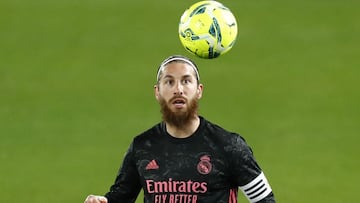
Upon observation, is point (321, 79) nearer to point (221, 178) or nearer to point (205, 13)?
point (205, 13)

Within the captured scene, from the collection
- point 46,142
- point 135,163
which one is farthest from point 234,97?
point 135,163

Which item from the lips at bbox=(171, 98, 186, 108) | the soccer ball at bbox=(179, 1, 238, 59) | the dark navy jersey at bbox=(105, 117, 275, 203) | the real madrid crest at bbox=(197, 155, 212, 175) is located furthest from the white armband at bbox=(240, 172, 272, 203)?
the soccer ball at bbox=(179, 1, 238, 59)

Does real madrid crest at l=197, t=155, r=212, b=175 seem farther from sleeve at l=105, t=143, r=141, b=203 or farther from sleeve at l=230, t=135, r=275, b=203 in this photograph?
sleeve at l=105, t=143, r=141, b=203

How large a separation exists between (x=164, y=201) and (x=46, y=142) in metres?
7.30

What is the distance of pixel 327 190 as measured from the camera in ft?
46.6

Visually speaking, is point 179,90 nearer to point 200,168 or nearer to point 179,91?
point 179,91

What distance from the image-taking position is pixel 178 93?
29.4 ft

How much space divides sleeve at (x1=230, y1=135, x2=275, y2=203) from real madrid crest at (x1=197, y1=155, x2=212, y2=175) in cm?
19

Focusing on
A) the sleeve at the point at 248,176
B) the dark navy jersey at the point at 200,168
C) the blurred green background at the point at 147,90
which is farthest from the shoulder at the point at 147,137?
the blurred green background at the point at 147,90

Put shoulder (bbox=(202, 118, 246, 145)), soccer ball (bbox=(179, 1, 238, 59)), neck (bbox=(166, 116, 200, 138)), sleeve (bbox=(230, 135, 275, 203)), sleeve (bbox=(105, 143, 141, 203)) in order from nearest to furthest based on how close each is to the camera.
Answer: sleeve (bbox=(230, 135, 275, 203))
shoulder (bbox=(202, 118, 246, 145))
neck (bbox=(166, 116, 200, 138))
sleeve (bbox=(105, 143, 141, 203))
soccer ball (bbox=(179, 1, 238, 59))

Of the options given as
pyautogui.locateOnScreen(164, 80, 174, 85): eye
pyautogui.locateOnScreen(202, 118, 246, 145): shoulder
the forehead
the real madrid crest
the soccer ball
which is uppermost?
the soccer ball

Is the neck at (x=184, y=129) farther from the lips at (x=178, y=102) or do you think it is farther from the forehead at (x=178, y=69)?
the forehead at (x=178, y=69)

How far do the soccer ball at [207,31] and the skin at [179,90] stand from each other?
1.02 m

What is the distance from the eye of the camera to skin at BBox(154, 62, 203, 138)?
898 cm
